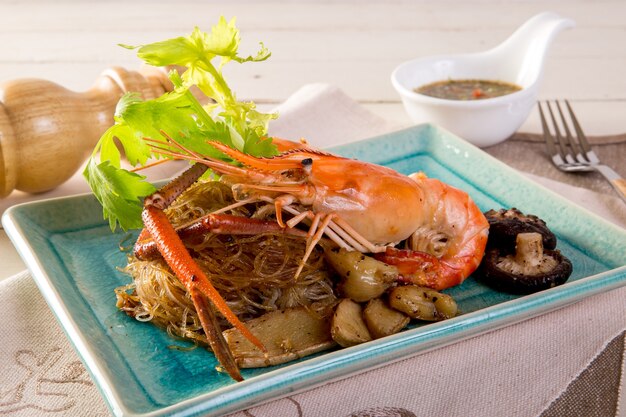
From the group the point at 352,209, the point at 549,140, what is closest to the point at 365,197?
the point at 352,209

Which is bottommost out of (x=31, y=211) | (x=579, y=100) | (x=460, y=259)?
(x=579, y=100)

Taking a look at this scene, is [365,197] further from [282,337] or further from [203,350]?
[203,350]

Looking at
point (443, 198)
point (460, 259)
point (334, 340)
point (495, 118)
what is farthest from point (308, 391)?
point (495, 118)

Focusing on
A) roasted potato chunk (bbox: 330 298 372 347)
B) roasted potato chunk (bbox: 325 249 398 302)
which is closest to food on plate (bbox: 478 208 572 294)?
roasted potato chunk (bbox: 325 249 398 302)

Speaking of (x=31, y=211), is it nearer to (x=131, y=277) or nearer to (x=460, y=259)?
(x=131, y=277)

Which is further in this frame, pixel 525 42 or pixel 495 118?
pixel 525 42

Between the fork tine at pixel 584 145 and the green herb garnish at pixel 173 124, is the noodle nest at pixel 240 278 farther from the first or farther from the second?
the fork tine at pixel 584 145

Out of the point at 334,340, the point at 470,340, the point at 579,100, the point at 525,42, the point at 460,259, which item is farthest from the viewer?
the point at 579,100

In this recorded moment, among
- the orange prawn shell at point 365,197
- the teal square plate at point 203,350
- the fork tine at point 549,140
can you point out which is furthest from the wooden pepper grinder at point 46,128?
the fork tine at point 549,140
